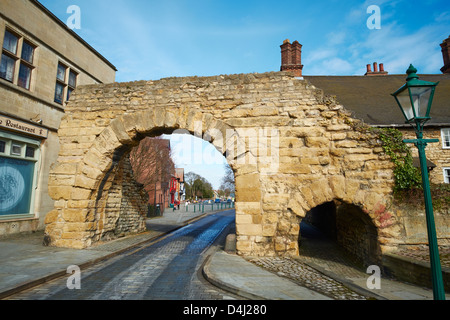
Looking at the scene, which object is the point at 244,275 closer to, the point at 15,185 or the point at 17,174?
the point at 15,185

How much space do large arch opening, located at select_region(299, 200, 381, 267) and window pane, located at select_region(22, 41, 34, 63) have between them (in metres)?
12.0

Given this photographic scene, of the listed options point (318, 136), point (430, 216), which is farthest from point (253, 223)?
point (430, 216)

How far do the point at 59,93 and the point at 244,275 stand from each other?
11.4 m

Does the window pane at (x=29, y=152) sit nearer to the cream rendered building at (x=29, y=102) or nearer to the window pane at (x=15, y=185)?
the cream rendered building at (x=29, y=102)

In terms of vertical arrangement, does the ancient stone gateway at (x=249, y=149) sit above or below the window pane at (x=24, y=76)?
below

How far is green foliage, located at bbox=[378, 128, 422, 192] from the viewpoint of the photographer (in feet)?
19.9

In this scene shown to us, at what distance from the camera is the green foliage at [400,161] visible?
606 cm

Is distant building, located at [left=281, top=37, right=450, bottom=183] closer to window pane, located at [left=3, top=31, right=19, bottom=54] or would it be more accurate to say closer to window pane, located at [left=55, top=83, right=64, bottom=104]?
window pane, located at [left=55, top=83, right=64, bottom=104]

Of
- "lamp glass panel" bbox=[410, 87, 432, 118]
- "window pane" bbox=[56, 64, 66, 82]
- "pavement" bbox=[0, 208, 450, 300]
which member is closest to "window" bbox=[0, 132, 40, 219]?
"pavement" bbox=[0, 208, 450, 300]

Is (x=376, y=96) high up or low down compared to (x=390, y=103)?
up

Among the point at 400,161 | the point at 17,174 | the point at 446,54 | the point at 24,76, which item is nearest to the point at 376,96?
the point at 446,54

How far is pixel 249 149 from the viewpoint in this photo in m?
6.89

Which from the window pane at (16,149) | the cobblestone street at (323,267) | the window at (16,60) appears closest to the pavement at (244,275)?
the cobblestone street at (323,267)
